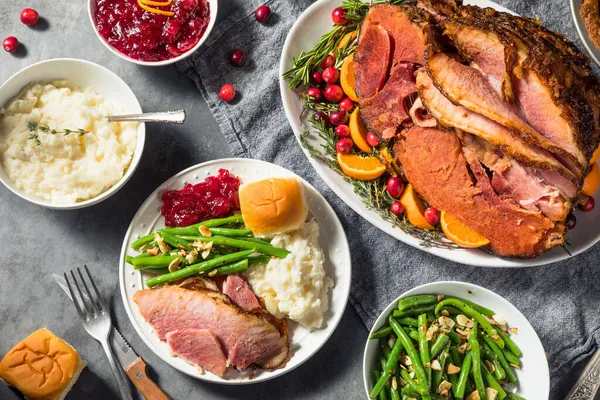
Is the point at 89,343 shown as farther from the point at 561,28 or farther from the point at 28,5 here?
the point at 561,28

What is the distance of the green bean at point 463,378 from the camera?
385 cm

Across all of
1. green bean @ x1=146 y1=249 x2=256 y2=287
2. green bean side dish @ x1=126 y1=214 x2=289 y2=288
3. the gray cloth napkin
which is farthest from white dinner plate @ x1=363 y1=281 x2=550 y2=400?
green bean @ x1=146 y1=249 x2=256 y2=287

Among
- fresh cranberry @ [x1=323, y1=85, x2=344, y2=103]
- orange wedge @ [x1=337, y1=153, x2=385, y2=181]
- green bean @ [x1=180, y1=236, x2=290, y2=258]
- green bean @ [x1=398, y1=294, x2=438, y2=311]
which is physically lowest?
green bean @ [x1=398, y1=294, x2=438, y2=311]

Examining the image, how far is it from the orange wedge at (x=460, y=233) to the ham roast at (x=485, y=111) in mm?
60

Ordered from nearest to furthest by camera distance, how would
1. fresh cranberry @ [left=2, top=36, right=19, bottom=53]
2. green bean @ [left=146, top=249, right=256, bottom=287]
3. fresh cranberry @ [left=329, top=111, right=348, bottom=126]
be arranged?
green bean @ [left=146, top=249, right=256, bottom=287] < fresh cranberry @ [left=329, top=111, right=348, bottom=126] < fresh cranberry @ [left=2, top=36, right=19, bottom=53]

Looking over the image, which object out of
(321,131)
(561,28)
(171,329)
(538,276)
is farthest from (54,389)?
(561,28)

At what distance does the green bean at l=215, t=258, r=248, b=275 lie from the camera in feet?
12.6

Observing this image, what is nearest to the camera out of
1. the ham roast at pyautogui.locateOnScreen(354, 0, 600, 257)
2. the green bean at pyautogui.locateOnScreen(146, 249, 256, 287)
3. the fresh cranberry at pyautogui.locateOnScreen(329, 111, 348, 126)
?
the ham roast at pyautogui.locateOnScreen(354, 0, 600, 257)

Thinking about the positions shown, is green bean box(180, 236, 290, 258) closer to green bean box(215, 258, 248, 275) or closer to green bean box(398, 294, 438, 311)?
green bean box(215, 258, 248, 275)

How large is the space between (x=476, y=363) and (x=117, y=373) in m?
2.21

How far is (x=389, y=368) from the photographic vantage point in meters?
3.86

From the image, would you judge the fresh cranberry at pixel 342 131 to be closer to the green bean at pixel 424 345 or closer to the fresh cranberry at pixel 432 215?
the fresh cranberry at pixel 432 215

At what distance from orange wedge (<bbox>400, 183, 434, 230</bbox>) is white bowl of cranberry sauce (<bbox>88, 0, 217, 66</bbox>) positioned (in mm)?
1553

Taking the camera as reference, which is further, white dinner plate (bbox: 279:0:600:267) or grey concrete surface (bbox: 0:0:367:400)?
grey concrete surface (bbox: 0:0:367:400)
